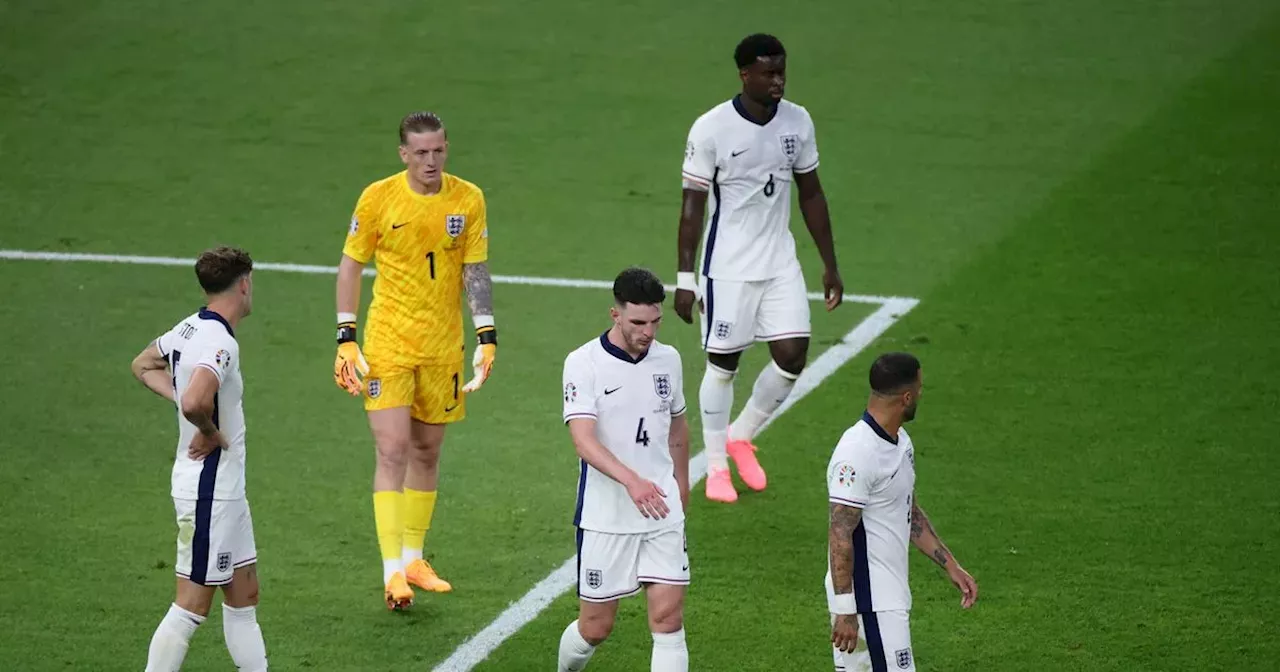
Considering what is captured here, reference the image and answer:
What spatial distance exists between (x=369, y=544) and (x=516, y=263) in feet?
18.4

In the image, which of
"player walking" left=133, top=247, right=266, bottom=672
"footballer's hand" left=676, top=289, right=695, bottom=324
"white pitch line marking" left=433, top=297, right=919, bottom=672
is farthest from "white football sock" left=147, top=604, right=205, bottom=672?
"footballer's hand" left=676, top=289, right=695, bottom=324

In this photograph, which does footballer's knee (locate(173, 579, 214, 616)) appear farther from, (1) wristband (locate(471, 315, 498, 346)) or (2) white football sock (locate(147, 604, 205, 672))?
(1) wristband (locate(471, 315, 498, 346))

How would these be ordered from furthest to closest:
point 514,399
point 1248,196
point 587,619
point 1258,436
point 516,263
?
point 1248,196, point 516,263, point 514,399, point 1258,436, point 587,619

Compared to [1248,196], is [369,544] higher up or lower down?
lower down

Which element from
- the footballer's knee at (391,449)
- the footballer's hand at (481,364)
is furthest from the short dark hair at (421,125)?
the footballer's knee at (391,449)

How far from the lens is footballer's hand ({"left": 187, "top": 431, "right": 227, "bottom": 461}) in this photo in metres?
7.13

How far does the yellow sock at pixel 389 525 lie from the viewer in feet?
28.7

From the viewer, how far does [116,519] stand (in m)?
9.92

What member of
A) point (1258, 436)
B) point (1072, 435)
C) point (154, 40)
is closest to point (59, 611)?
point (1072, 435)

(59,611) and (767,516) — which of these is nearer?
(59,611)

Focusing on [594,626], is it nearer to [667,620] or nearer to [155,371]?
[667,620]

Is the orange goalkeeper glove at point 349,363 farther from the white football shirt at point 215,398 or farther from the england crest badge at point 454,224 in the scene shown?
the white football shirt at point 215,398

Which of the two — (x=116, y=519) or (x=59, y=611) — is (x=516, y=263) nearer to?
(x=116, y=519)

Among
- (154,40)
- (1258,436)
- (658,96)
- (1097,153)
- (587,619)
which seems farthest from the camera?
(154,40)
